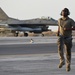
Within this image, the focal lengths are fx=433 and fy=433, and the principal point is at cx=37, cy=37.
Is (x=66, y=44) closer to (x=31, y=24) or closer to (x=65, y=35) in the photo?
(x=65, y=35)

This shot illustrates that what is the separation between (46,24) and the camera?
8638 cm

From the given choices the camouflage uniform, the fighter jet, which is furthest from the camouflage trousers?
the fighter jet

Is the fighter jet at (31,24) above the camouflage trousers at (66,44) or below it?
below

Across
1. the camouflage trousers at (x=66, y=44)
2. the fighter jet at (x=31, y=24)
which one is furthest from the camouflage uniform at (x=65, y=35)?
the fighter jet at (x=31, y=24)

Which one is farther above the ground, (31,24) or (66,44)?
(66,44)

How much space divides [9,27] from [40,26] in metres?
6.39

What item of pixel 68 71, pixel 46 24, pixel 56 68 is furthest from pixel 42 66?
pixel 46 24

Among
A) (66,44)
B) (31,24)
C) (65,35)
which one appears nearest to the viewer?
(65,35)

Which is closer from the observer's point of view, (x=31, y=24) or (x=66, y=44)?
(x=66, y=44)

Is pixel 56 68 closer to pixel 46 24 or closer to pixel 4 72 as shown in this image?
pixel 4 72

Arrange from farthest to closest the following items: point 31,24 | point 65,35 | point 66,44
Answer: point 31,24 < point 66,44 < point 65,35

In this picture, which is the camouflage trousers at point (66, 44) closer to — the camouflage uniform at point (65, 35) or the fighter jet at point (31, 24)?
the camouflage uniform at point (65, 35)

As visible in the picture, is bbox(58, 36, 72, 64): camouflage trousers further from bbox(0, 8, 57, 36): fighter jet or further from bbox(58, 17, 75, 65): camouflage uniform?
bbox(0, 8, 57, 36): fighter jet

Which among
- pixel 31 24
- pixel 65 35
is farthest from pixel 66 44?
pixel 31 24
